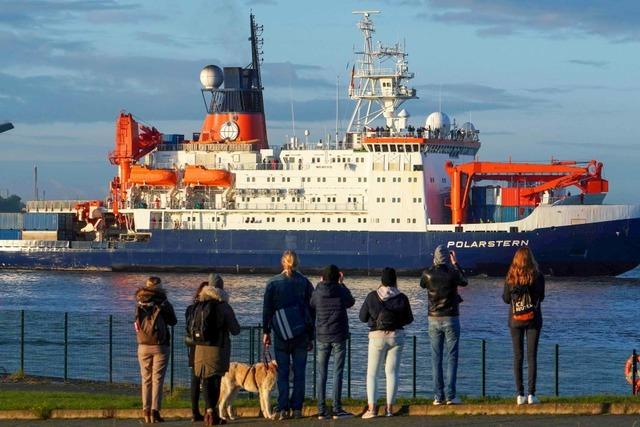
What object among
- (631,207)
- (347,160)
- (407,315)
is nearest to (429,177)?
(347,160)

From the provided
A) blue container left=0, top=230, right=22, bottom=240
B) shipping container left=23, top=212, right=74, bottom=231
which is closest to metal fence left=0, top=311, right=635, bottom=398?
shipping container left=23, top=212, right=74, bottom=231

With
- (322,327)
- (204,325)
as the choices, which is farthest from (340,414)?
(204,325)

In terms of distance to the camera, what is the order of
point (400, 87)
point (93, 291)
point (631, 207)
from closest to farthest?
point (93, 291), point (631, 207), point (400, 87)

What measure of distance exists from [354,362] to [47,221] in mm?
35181

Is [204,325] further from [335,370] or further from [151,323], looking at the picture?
[335,370]

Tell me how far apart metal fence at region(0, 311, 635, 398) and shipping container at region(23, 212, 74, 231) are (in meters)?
27.5

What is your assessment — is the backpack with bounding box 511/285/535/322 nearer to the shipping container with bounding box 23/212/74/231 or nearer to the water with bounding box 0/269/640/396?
the water with bounding box 0/269/640/396

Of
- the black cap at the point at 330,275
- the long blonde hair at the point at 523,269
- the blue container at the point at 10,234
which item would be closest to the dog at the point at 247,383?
the black cap at the point at 330,275

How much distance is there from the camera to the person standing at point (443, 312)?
40.5 feet

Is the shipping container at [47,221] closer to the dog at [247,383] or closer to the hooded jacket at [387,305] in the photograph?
the dog at [247,383]

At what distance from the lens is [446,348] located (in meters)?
12.4

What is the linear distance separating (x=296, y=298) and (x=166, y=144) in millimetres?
42615

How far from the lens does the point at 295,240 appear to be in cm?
4812

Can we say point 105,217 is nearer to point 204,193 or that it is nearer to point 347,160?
point 204,193
